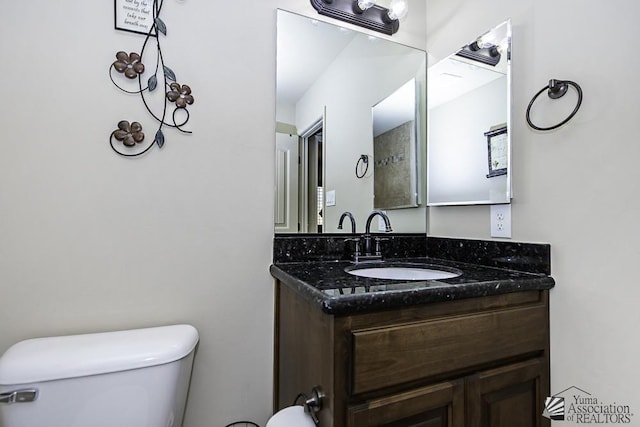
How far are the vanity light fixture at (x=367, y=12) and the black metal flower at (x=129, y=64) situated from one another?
727mm

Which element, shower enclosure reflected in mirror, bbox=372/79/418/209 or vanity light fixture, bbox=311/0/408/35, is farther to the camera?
shower enclosure reflected in mirror, bbox=372/79/418/209

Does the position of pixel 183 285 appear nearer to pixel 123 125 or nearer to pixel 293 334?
pixel 293 334

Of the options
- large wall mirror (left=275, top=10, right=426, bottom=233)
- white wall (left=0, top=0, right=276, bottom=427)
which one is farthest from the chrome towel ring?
white wall (left=0, top=0, right=276, bottom=427)

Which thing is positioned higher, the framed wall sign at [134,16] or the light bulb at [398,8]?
the light bulb at [398,8]

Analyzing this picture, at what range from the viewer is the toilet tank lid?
764mm

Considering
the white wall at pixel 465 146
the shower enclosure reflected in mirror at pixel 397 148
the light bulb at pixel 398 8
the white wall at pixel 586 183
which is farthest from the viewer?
the shower enclosure reflected in mirror at pixel 397 148

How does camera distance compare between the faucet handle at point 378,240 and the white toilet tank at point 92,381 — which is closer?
the white toilet tank at point 92,381

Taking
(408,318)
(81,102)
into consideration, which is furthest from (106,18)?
(408,318)

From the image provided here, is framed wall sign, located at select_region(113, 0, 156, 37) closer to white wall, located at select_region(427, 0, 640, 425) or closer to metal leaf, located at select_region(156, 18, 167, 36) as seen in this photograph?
metal leaf, located at select_region(156, 18, 167, 36)

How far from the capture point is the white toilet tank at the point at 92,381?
2.50 feet

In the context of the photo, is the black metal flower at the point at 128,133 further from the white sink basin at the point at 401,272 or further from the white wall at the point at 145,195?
the white sink basin at the point at 401,272

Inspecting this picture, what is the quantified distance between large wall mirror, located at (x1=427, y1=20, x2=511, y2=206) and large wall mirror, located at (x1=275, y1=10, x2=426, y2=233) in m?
0.09

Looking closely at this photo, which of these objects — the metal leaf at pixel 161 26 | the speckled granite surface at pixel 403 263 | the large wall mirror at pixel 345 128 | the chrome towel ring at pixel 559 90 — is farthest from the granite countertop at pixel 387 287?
the metal leaf at pixel 161 26

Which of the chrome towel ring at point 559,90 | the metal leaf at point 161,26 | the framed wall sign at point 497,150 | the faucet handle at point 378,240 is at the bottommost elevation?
the faucet handle at point 378,240
